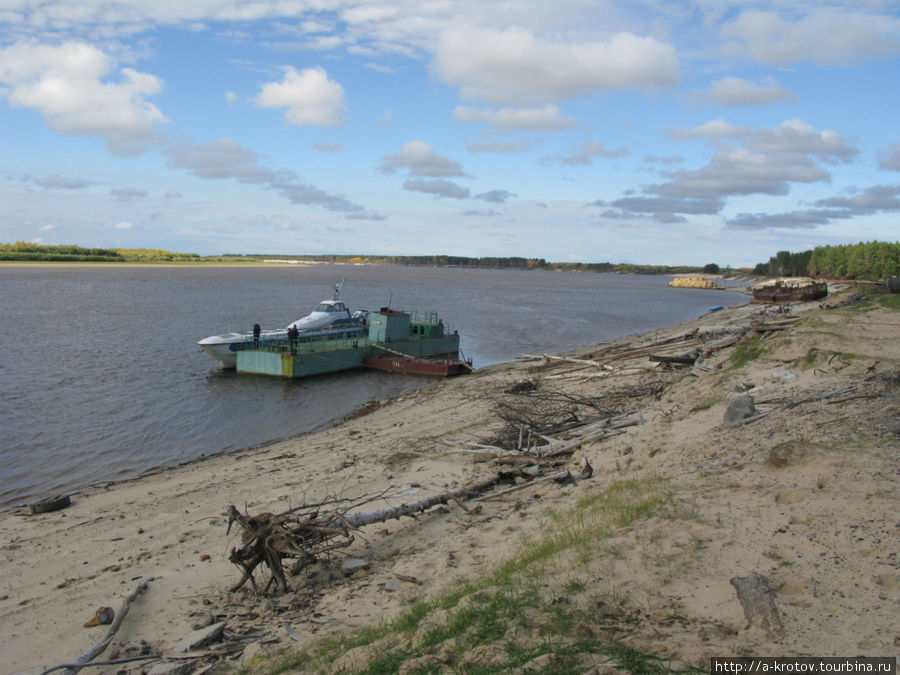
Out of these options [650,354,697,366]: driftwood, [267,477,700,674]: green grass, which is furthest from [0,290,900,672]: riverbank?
[650,354,697,366]: driftwood

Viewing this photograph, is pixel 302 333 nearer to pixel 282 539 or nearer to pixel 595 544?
pixel 282 539

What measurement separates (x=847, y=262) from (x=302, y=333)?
116019mm

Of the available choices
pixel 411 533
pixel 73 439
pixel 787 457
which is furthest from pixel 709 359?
pixel 73 439

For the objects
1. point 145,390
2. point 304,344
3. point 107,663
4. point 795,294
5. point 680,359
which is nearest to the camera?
point 107,663

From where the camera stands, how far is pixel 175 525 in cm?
1046

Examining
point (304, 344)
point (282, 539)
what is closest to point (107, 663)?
point (282, 539)

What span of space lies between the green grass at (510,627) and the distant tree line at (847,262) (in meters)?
106

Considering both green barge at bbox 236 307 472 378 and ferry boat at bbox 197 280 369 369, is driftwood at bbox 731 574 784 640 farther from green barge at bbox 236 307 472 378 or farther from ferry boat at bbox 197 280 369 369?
ferry boat at bbox 197 280 369 369

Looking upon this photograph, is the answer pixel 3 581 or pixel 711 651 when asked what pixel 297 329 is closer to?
pixel 3 581

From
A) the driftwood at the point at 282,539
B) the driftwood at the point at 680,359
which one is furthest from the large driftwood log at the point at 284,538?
the driftwood at the point at 680,359

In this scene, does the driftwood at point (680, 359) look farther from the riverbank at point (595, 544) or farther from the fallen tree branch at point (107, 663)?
the fallen tree branch at point (107, 663)

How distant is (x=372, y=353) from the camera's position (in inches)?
1427

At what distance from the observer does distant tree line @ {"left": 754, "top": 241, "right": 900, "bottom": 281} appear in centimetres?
9284

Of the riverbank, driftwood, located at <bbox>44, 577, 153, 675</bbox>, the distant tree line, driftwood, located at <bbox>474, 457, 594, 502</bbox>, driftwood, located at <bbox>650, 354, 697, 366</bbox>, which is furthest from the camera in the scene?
the distant tree line
